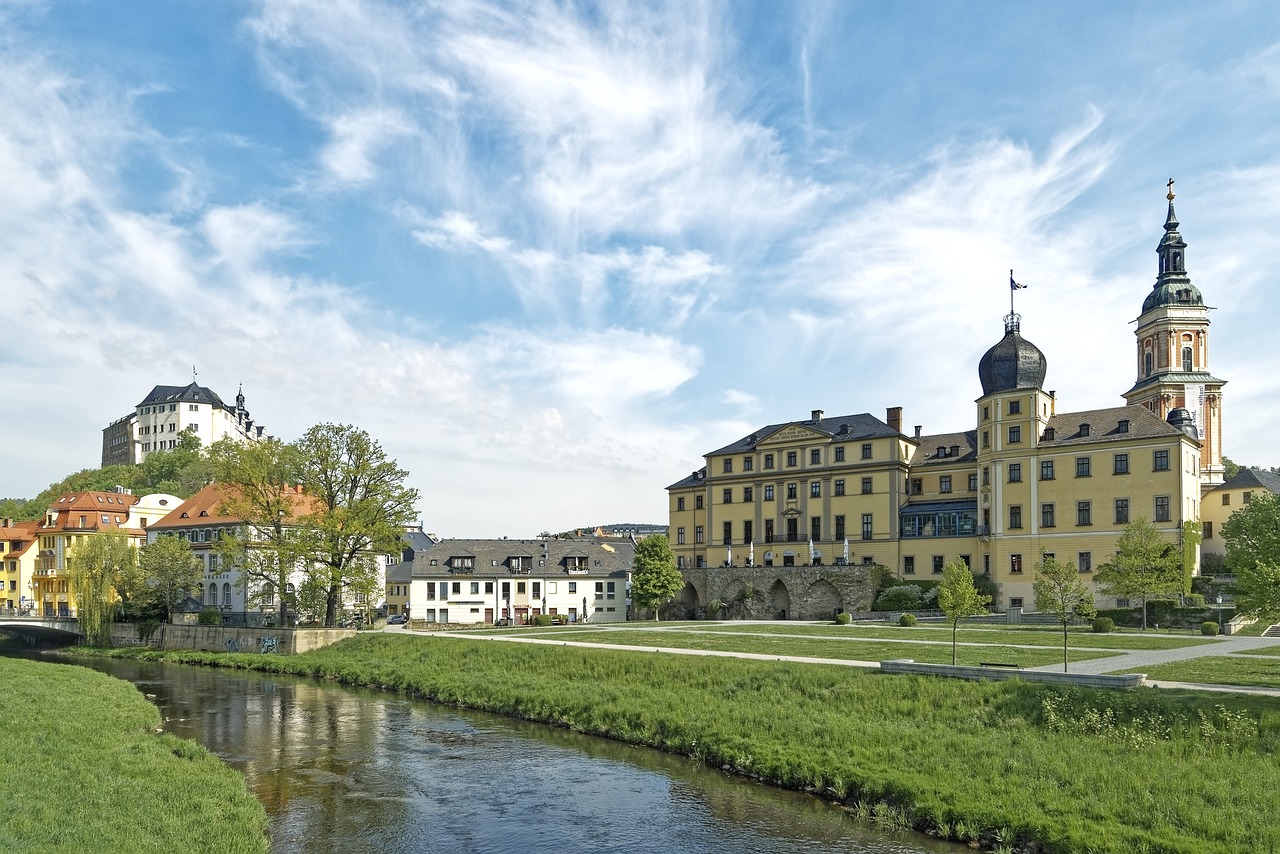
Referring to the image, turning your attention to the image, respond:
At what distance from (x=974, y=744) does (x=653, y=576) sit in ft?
165

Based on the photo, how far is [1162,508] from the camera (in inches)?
2243

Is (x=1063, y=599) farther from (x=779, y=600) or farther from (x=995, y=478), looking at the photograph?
(x=779, y=600)

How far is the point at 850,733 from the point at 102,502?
83.5 meters

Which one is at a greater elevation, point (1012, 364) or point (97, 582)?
point (1012, 364)

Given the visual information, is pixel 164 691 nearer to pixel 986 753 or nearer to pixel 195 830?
pixel 195 830

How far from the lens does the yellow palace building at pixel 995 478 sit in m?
59.2

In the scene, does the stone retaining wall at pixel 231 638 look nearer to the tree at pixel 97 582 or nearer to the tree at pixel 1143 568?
the tree at pixel 97 582

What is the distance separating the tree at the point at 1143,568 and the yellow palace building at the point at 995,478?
634cm

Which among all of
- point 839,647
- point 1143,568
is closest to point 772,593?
point 1143,568

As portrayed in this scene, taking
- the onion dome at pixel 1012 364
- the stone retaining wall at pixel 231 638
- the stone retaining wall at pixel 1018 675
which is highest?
the onion dome at pixel 1012 364

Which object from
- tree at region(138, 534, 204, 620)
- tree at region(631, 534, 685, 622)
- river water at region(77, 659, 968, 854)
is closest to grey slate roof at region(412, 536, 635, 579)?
tree at region(631, 534, 685, 622)

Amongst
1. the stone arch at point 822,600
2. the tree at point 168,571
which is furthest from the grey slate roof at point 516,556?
the stone arch at point 822,600

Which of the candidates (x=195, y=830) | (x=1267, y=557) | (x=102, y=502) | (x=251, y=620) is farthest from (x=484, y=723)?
(x=102, y=502)

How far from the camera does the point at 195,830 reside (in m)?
17.3
